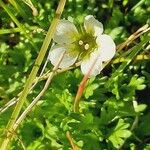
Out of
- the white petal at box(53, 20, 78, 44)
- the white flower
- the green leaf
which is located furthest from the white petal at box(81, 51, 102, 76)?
the green leaf

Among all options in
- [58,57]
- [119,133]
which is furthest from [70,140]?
[58,57]

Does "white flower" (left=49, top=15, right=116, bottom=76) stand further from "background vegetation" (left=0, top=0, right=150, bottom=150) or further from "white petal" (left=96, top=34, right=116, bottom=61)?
"background vegetation" (left=0, top=0, right=150, bottom=150)

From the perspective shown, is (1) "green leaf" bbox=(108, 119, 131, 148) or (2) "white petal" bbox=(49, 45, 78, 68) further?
(1) "green leaf" bbox=(108, 119, 131, 148)

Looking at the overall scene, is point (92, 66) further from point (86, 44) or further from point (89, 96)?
point (89, 96)

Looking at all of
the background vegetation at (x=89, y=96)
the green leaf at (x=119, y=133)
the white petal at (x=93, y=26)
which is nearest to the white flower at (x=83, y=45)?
the white petal at (x=93, y=26)

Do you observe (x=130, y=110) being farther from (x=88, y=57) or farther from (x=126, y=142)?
(x=88, y=57)
